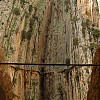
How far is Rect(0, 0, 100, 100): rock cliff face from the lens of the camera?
37656 millimetres

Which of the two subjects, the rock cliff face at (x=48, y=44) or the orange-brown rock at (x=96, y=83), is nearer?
the orange-brown rock at (x=96, y=83)

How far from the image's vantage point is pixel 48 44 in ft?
161

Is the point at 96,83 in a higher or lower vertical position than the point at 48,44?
lower

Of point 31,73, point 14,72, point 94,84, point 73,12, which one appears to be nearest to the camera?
point 94,84

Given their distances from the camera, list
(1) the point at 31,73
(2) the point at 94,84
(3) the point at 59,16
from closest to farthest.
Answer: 1. (2) the point at 94,84
2. (1) the point at 31,73
3. (3) the point at 59,16

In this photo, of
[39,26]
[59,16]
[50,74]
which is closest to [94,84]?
[50,74]

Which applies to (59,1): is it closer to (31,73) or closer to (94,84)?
(31,73)

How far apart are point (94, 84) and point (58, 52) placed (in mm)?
34537

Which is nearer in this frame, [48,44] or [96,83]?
[96,83]

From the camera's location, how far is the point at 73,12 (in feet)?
153

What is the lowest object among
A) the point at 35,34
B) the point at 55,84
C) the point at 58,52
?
the point at 55,84

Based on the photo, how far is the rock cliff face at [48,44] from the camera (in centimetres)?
3766

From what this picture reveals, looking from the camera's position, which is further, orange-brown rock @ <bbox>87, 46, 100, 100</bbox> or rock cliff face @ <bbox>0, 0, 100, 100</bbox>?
rock cliff face @ <bbox>0, 0, 100, 100</bbox>

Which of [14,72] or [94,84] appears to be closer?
[94,84]
